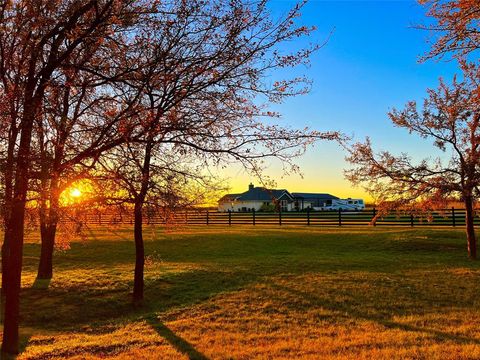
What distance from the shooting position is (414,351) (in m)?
7.08

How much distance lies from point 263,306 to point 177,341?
3269mm

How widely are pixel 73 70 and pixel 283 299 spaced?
7.80m

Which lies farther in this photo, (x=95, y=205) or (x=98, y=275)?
(x=98, y=275)

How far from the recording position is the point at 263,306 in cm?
1145

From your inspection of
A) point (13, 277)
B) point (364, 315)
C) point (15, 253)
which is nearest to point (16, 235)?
point (15, 253)

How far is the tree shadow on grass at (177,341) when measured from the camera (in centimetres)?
768

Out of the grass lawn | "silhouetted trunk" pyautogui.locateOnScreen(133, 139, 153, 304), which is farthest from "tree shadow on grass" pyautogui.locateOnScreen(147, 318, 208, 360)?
"silhouetted trunk" pyautogui.locateOnScreen(133, 139, 153, 304)

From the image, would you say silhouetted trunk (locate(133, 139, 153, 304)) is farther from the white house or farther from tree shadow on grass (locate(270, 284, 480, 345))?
the white house

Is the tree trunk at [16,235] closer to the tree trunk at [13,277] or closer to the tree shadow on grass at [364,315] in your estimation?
the tree trunk at [13,277]

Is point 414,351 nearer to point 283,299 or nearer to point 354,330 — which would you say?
point 354,330

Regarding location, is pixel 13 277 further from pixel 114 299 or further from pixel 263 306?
pixel 263 306

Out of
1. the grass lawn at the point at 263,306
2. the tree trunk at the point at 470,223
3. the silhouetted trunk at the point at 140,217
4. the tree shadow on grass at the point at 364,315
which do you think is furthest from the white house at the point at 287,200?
the tree shadow on grass at the point at 364,315

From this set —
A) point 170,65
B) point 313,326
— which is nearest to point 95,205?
point 170,65

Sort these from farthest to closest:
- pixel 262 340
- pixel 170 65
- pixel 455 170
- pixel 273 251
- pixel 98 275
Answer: pixel 273 251 < pixel 455 170 < pixel 98 275 < pixel 262 340 < pixel 170 65
